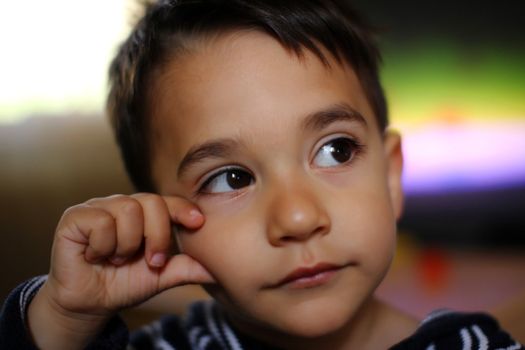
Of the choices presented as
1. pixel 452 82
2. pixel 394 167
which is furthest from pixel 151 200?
pixel 452 82

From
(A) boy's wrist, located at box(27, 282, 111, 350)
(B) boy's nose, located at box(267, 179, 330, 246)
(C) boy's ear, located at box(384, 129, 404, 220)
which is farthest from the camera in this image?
(C) boy's ear, located at box(384, 129, 404, 220)

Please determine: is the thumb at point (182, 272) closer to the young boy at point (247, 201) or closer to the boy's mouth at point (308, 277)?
the young boy at point (247, 201)

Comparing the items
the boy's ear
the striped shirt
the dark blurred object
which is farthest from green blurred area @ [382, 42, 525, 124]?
the striped shirt

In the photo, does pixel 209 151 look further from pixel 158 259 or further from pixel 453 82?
pixel 453 82

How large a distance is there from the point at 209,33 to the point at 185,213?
234 mm

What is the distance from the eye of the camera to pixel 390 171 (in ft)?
3.15

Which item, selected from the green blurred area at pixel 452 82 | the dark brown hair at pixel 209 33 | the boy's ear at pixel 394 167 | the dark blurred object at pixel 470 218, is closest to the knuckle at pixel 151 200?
the dark brown hair at pixel 209 33

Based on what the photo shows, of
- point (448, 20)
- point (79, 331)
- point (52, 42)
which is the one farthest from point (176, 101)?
point (448, 20)

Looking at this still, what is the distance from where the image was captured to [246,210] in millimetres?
773

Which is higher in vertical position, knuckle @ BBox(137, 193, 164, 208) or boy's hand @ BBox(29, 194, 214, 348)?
knuckle @ BBox(137, 193, 164, 208)

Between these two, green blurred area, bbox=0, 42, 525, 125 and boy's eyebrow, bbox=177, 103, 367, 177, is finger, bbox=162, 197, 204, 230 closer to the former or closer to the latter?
boy's eyebrow, bbox=177, 103, 367, 177

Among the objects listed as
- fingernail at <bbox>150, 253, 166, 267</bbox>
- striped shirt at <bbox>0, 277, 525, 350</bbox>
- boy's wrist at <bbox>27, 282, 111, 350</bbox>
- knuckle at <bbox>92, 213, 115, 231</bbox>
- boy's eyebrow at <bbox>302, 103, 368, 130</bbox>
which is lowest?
striped shirt at <bbox>0, 277, 525, 350</bbox>

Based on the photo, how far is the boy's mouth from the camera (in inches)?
29.2

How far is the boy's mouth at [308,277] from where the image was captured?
0.74m
